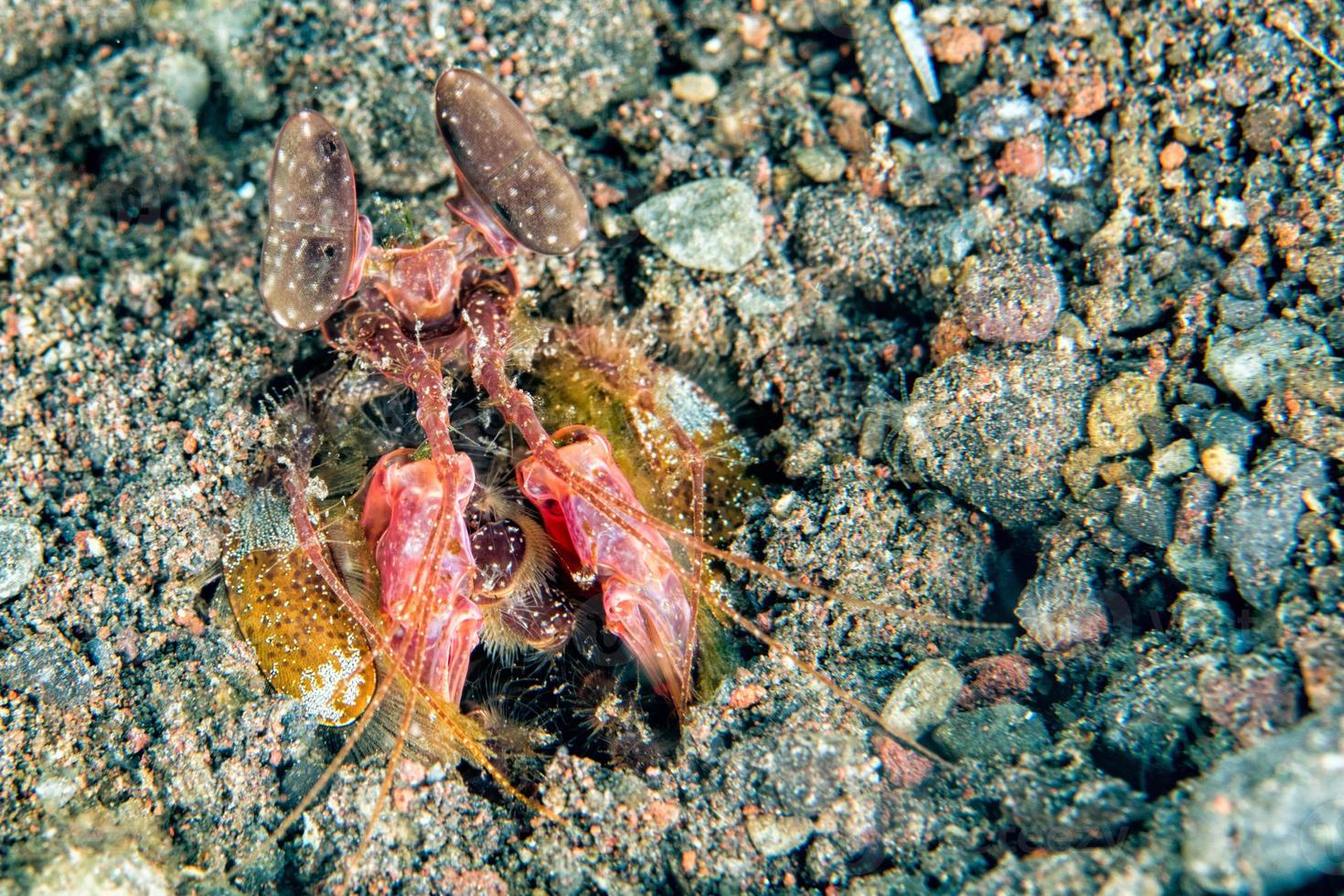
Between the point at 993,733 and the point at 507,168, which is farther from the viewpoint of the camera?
the point at 507,168

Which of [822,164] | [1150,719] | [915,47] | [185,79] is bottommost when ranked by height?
[1150,719]

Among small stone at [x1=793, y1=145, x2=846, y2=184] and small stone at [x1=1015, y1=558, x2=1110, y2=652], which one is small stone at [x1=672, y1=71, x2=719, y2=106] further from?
small stone at [x1=1015, y1=558, x2=1110, y2=652]

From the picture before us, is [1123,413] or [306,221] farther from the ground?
[306,221]

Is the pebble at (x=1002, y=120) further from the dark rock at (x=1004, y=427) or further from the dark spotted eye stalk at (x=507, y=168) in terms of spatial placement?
the dark spotted eye stalk at (x=507, y=168)

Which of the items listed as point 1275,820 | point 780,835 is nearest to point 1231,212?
point 1275,820

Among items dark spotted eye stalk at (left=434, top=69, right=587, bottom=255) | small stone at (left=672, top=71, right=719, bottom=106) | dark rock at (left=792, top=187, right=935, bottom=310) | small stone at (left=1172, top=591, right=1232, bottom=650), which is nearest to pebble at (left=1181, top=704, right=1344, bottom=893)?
small stone at (left=1172, top=591, right=1232, bottom=650)

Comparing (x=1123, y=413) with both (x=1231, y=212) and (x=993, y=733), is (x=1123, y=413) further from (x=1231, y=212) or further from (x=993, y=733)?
(x=993, y=733)

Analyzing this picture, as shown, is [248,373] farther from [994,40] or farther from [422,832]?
[994,40]

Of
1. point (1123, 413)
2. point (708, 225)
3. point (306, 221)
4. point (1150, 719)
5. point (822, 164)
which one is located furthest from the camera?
point (822, 164)

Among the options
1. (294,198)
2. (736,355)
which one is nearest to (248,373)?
(294,198)
